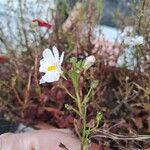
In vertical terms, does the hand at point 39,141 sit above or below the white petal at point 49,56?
below

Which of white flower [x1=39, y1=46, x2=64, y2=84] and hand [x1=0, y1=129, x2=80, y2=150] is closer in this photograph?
white flower [x1=39, y1=46, x2=64, y2=84]

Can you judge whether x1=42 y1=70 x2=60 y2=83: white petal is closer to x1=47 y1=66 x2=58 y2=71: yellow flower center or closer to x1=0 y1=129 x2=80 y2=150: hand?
x1=47 y1=66 x2=58 y2=71: yellow flower center

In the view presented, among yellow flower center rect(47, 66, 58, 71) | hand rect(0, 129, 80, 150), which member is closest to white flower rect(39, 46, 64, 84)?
yellow flower center rect(47, 66, 58, 71)

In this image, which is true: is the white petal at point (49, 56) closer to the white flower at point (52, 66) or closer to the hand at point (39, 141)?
the white flower at point (52, 66)

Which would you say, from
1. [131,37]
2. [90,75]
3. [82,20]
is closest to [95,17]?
[82,20]

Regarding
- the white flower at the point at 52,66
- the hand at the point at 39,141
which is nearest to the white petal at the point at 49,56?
the white flower at the point at 52,66

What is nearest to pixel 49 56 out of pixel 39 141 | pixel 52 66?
pixel 52 66

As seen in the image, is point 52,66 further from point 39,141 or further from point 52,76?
point 39,141

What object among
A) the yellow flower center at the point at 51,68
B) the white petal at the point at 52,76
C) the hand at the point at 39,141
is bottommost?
the hand at the point at 39,141
